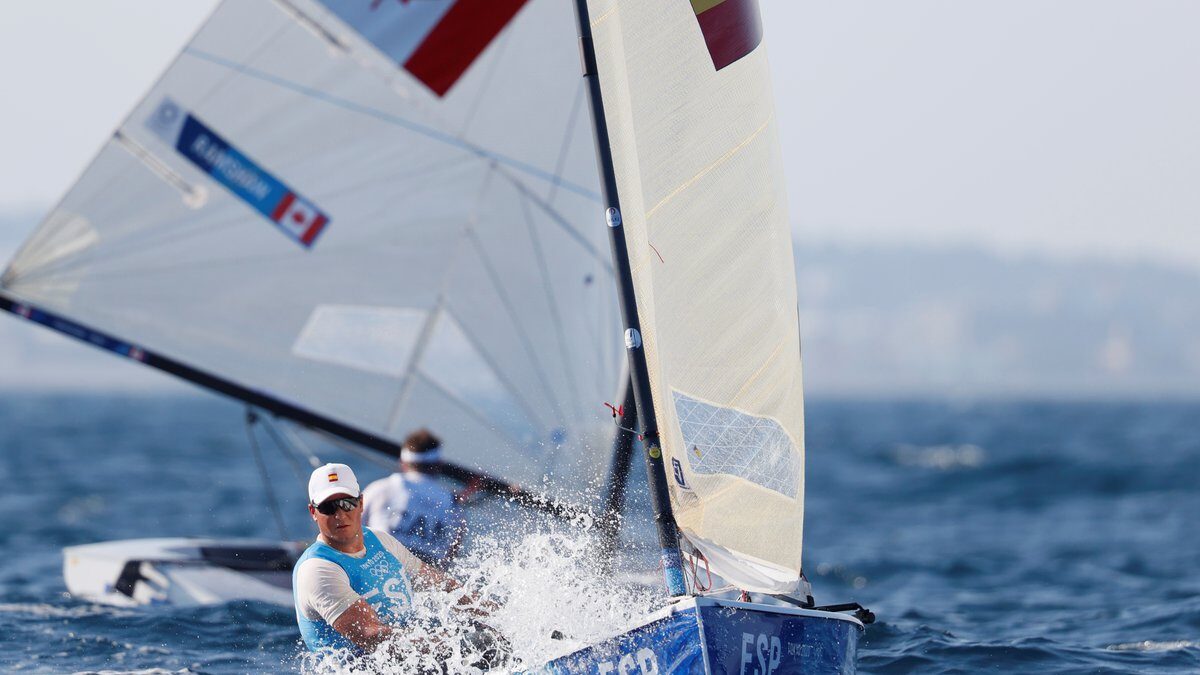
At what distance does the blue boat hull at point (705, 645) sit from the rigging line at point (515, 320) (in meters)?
3.97

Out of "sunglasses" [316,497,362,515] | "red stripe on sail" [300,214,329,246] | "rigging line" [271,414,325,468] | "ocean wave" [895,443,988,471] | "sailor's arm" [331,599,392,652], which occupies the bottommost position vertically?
"sailor's arm" [331,599,392,652]

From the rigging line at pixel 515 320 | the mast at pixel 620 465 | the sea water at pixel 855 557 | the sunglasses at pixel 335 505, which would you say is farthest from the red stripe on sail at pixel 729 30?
the rigging line at pixel 515 320

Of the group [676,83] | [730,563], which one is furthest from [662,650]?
[676,83]

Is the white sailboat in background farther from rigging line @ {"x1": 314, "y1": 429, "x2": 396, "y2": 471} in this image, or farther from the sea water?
the sea water

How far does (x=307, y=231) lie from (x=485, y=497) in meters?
1.85

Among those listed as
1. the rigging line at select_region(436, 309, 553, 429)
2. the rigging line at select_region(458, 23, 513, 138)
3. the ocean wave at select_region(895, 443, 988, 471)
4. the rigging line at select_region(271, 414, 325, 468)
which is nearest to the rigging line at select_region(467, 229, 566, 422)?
the rigging line at select_region(436, 309, 553, 429)

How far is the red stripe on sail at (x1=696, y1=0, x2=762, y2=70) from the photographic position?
5.55 meters

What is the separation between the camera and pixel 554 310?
29.3 ft

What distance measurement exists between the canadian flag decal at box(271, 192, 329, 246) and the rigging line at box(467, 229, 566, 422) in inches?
35.0

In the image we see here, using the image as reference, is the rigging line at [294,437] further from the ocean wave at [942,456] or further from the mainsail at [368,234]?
the ocean wave at [942,456]

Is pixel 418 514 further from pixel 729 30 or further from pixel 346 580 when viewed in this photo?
pixel 729 30

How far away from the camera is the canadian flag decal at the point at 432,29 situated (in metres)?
8.54

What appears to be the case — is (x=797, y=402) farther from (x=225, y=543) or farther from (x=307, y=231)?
(x=225, y=543)

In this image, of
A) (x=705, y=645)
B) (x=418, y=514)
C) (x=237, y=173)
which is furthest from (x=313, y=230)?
(x=705, y=645)
